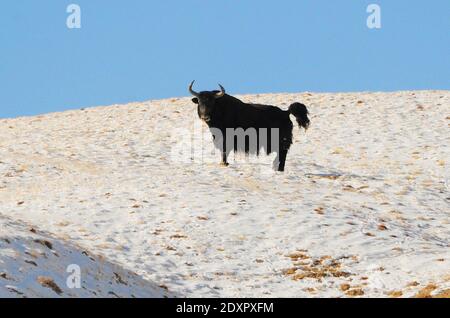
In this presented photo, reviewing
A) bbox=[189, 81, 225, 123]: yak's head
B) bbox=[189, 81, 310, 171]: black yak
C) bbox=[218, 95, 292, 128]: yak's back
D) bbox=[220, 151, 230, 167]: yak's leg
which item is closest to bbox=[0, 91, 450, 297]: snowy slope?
bbox=[220, 151, 230, 167]: yak's leg

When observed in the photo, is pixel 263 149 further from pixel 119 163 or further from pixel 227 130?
pixel 119 163

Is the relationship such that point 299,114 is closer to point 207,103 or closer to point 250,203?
point 207,103

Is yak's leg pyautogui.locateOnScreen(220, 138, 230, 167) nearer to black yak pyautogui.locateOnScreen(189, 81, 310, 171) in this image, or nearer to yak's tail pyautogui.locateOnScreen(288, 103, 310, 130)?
black yak pyautogui.locateOnScreen(189, 81, 310, 171)

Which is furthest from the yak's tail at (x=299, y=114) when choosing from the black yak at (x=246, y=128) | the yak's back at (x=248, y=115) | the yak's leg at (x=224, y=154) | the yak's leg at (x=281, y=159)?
the yak's leg at (x=224, y=154)

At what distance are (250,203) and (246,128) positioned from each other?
597 cm

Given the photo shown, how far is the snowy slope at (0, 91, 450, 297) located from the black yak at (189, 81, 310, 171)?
1.98 ft

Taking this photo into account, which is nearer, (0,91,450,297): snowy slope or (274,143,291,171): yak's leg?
(0,91,450,297): snowy slope

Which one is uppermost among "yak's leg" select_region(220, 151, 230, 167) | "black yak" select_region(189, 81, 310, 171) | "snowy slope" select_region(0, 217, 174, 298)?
"black yak" select_region(189, 81, 310, 171)

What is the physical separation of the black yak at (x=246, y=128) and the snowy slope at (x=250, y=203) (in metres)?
0.60

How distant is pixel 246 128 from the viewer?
28.2m

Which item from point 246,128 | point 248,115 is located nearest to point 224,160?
point 246,128

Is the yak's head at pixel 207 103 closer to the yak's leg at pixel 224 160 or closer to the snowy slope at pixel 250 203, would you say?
the yak's leg at pixel 224 160

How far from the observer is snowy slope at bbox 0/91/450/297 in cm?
1736
